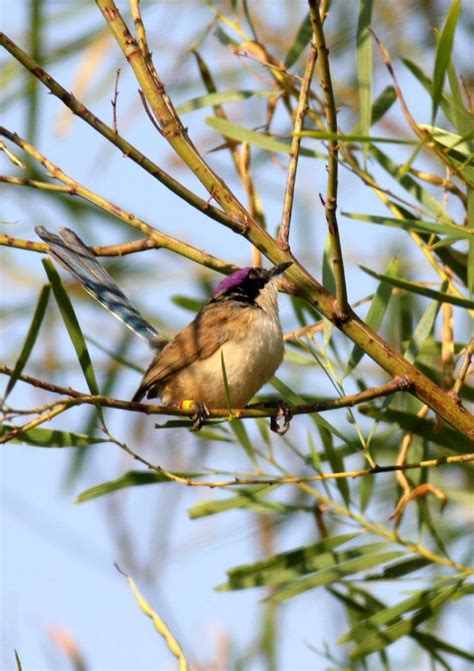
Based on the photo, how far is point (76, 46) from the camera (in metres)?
3.39

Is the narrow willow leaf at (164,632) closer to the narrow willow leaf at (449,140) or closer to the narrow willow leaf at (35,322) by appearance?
the narrow willow leaf at (35,322)

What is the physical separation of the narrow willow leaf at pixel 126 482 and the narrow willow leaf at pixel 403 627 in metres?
0.50

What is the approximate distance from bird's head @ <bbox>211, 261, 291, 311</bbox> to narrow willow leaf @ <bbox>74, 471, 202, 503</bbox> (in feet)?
2.53

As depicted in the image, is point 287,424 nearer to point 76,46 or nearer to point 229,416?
point 229,416

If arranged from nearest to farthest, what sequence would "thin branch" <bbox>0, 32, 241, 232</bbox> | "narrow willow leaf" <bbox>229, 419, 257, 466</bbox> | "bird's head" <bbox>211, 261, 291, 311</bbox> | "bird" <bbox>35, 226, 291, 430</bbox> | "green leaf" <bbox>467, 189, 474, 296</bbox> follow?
"thin branch" <bbox>0, 32, 241, 232</bbox>, "green leaf" <bbox>467, 189, 474, 296</bbox>, "narrow willow leaf" <bbox>229, 419, 257, 466</bbox>, "bird" <bbox>35, 226, 291, 430</bbox>, "bird's head" <bbox>211, 261, 291, 311</bbox>

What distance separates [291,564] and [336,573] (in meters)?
0.10

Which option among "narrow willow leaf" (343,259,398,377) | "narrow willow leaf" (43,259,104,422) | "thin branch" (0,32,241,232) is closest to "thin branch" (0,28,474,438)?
"thin branch" (0,32,241,232)

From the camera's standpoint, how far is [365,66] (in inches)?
93.6

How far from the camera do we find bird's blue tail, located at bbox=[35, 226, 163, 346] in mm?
2516

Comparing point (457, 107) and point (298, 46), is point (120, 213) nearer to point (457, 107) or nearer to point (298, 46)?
point (457, 107)

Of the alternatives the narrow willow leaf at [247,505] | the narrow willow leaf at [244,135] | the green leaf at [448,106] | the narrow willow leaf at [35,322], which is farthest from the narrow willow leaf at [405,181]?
the narrow willow leaf at [35,322]

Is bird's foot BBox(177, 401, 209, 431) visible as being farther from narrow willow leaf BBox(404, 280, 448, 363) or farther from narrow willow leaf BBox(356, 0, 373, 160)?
narrow willow leaf BBox(356, 0, 373, 160)

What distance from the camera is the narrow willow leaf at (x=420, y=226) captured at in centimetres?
199

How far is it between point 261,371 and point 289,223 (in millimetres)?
902
